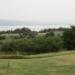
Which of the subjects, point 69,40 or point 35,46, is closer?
point 35,46

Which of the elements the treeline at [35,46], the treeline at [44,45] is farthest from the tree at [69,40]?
the treeline at [35,46]

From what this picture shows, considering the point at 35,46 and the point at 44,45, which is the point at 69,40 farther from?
the point at 35,46

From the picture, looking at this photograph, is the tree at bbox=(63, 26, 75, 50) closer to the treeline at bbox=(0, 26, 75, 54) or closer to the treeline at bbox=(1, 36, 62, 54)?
the treeline at bbox=(0, 26, 75, 54)

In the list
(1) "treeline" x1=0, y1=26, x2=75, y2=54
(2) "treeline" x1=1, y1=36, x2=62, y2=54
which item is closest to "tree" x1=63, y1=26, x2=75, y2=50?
(1) "treeline" x1=0, y1=26, x2=75, y2=54

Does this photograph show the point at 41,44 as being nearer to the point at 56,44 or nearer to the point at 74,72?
the point at 56,44

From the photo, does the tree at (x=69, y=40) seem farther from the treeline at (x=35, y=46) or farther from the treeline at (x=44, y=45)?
the treeline at (x=35, y=46)

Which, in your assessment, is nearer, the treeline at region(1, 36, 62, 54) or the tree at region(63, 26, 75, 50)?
the treeline at region(1, 36, 62, 54)

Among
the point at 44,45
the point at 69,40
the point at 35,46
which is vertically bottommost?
the point at 35,46

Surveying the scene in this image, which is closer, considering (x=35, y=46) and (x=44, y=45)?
(x=35, y=46)

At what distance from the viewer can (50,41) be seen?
41.3 m

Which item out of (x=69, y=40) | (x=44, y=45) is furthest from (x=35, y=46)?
(x=69, y=40)

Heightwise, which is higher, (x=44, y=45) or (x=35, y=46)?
(x=44, y=45)

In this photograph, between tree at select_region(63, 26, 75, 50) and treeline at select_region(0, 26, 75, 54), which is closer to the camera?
treeline at select_region(0, 26, 75, 54)

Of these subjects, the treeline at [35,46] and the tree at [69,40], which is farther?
the tree at [69,40]
